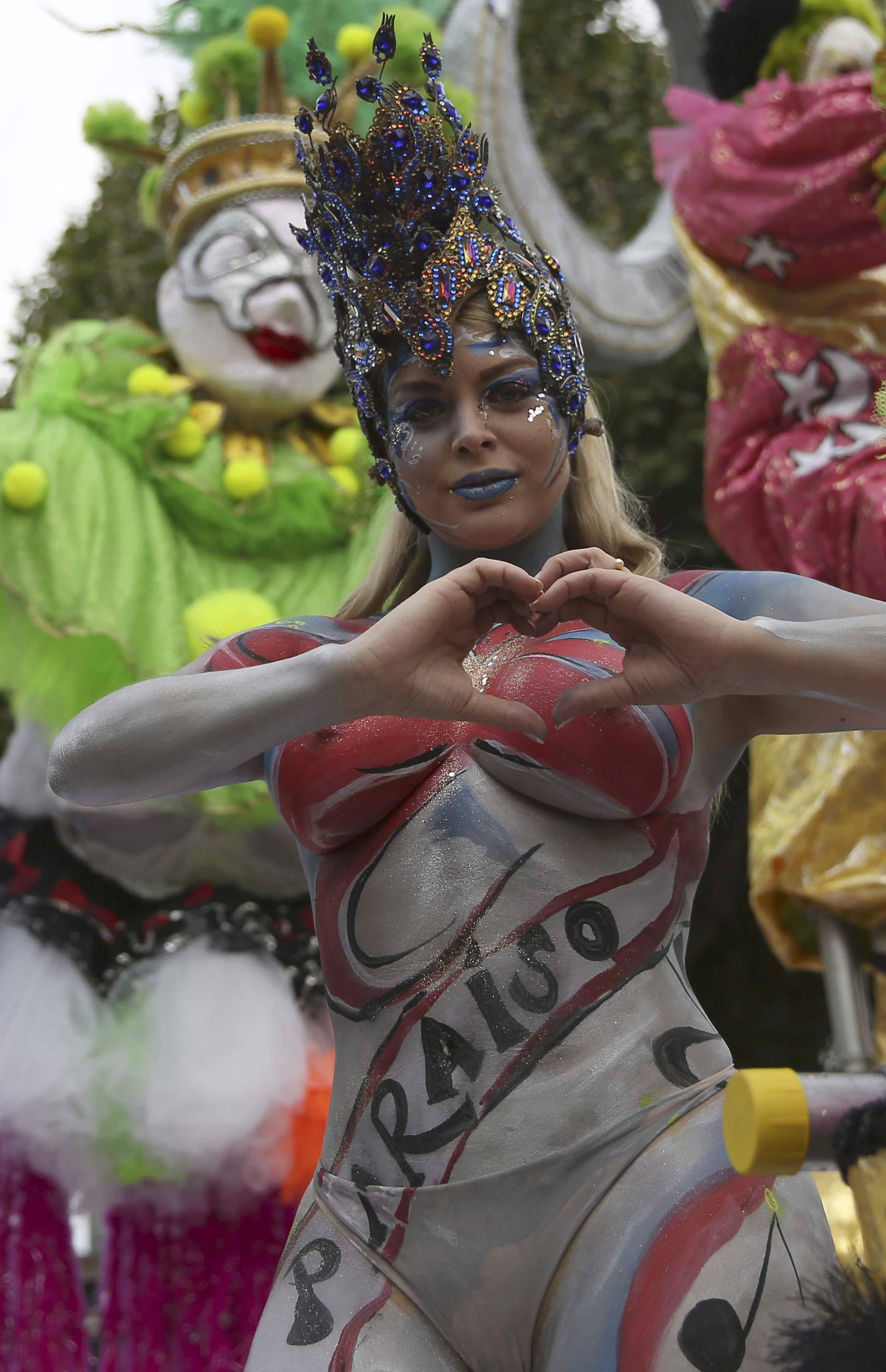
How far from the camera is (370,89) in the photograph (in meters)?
1.68

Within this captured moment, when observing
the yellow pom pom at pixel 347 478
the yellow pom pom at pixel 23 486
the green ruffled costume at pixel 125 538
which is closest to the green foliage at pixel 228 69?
the green ruffled costume at pixel 125 538

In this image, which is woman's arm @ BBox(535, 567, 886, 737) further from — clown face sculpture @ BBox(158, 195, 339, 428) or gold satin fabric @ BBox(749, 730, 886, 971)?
clown face sculpture @ BBox(158, 195, 339, 428)

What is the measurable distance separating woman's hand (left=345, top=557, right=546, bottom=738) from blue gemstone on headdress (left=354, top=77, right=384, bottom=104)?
53 cm

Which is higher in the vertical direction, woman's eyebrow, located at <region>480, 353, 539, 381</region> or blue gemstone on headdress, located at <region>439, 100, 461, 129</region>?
blue gemstone on headdress, located at <region>439, 100, 461, 129</region>

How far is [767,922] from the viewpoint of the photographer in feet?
11.2

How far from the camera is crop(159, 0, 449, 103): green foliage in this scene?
4191 mm

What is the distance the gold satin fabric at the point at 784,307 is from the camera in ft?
11.0

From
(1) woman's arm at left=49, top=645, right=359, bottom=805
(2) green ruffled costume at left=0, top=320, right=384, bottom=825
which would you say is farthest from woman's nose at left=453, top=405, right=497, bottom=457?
(2) green ruffled costume at left=0, top=320, right=384, bottom=825

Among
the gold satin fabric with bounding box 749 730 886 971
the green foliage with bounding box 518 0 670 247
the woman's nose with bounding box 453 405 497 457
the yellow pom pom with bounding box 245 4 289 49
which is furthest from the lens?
the green foliage with bounding box 518 0 670 247

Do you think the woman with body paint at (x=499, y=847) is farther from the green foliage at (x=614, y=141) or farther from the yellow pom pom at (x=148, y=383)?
the green foliage at (x=614, y=141)

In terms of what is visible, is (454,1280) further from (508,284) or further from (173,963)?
(173,963)

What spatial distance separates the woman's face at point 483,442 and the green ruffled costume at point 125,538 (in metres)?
1.70

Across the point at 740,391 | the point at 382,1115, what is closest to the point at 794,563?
the point at 740,391

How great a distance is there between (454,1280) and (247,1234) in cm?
213
